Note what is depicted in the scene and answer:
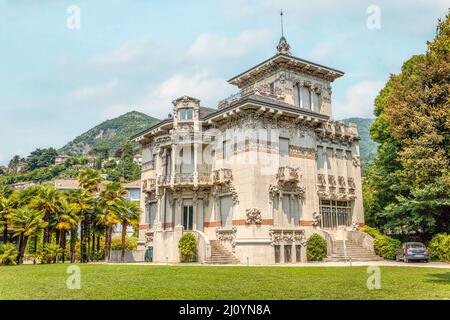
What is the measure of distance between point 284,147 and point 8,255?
2485cm

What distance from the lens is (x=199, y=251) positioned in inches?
1137

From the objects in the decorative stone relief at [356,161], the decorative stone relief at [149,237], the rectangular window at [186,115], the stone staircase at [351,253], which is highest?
the rectangular window at [186,115]

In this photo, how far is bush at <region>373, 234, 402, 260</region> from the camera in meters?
30.7

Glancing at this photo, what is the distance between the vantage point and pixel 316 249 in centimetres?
2981

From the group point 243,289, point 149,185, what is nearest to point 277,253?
point 149,185

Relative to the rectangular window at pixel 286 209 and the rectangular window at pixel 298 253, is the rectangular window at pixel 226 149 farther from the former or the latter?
the rectangular window at pixel 298 253

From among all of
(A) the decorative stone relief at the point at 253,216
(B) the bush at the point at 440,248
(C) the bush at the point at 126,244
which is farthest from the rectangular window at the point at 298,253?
(C) the bush at the point at 126,244

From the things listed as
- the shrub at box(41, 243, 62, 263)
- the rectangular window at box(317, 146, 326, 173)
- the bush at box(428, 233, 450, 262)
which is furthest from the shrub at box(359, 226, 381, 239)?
the shrub at box(41, 243, 62, 263)

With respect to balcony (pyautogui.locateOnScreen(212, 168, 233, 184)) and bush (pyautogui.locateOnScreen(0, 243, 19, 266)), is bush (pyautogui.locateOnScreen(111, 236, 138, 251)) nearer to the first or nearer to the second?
bush (pyautogui.locateOnScreen(0, 243, 19, 266))

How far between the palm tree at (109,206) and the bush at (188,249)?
8707 millimetres

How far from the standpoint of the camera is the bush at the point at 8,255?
106 ft

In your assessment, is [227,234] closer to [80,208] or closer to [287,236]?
[287,236]
